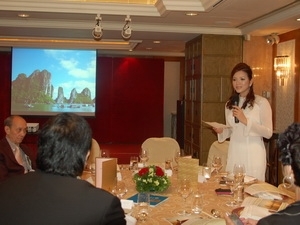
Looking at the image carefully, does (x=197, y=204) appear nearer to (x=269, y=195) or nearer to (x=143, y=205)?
(x=143, y=205)

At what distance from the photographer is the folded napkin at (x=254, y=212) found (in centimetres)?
231

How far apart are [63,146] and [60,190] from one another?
0.61 ft

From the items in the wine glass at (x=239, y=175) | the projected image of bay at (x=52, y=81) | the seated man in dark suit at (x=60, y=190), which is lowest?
the wine glass at (x=239, y=175)

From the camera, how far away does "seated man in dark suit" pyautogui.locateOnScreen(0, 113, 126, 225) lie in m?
1.45

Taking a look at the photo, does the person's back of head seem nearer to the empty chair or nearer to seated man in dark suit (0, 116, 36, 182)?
seated man in dark suit (0, 116, 36, 182)

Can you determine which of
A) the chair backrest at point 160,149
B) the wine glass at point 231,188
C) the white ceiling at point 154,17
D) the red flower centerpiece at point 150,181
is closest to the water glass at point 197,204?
the wine glass at point 231,188

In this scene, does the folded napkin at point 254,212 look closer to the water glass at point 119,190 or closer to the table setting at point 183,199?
the table setting at point 183,199

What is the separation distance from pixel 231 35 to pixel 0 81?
6.88m

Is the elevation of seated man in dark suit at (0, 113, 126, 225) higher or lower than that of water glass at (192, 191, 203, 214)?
higher

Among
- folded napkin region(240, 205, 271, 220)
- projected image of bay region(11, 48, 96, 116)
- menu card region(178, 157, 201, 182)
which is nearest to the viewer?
folded napkin region(240, 205, 271, 220)

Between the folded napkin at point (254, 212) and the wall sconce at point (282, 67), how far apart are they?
4.70 m

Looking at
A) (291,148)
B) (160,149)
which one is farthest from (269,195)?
(160,149)

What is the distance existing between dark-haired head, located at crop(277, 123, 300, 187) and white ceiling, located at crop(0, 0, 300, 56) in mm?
3718

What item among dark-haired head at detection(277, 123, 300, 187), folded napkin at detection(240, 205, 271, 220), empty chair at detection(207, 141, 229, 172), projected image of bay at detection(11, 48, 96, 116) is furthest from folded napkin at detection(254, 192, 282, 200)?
projected image of bay at detection(11, 48, 96, 116)
